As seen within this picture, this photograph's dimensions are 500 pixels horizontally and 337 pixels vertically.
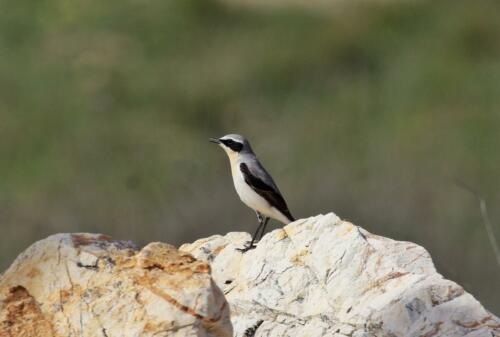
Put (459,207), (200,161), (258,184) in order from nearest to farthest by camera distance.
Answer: (258,184)
(459,207)
(200,161)

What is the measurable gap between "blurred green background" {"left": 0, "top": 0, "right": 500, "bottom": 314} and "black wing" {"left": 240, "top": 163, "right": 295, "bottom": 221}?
2.28m

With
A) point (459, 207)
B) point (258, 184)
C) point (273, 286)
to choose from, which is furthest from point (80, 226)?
point (273, 286)

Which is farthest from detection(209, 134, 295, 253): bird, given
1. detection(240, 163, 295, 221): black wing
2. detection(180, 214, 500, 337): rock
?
detection(180, 214, 500, 337): rock

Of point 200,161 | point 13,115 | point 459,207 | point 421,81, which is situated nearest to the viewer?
point 459,207

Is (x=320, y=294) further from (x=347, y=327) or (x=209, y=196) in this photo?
(x=209, y=196)

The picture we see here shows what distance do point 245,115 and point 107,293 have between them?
16395mm

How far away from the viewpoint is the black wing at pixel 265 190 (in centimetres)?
1262

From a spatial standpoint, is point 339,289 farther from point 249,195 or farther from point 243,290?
point 249,195

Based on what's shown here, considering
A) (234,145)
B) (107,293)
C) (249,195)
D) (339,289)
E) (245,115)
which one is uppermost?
(107,293)

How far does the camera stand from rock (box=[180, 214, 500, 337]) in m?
8.55

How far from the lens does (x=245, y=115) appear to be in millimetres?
24266

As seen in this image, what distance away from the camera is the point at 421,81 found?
27609 millimetres

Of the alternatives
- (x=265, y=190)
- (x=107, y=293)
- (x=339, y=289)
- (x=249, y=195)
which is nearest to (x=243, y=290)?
(x=339, y=289)

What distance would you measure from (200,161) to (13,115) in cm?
504
